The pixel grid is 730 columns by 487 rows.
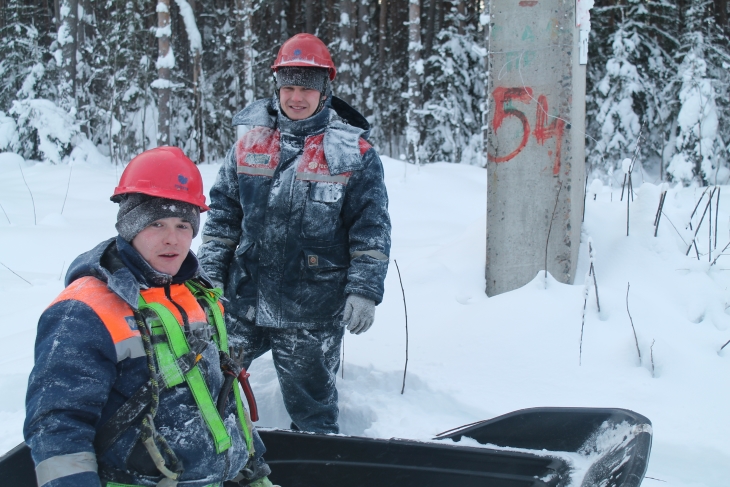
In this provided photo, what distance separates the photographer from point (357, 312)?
A: 242 centimetres

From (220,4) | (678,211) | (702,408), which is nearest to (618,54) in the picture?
(678,211)

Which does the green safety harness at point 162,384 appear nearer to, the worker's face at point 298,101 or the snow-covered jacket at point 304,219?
the snow-covered jacket at point 304,219

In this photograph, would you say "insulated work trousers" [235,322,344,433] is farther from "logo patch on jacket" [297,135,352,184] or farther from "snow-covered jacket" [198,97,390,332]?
"logo patch on jacket" [297,135,352,184]

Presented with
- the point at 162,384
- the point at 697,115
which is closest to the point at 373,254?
the point at 162,384

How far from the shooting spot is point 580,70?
388cm

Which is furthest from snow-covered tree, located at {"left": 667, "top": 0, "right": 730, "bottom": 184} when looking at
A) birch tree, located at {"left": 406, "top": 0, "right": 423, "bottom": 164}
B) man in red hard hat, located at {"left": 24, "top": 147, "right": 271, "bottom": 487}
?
man in red hard hat, located at {"left": 24, "top": 147, "right": 271, "bottom": 487}

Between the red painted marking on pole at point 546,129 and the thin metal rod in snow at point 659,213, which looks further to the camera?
the thin metal rod in snow at point 659,213

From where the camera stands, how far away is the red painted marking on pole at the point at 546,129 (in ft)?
12.0

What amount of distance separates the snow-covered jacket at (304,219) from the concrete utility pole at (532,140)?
144cm

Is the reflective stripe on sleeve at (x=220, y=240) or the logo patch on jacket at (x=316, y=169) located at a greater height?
the logo patch on jacket at (x=316, y=169)

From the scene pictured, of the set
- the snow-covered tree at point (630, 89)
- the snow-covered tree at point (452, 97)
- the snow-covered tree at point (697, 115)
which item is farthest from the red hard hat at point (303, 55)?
the snow-covered tree at point (452, 97)

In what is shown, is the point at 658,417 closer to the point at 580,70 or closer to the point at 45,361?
the point at 580,70

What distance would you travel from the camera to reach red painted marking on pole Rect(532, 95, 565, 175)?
12.0 ft

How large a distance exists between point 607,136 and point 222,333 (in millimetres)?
14510
